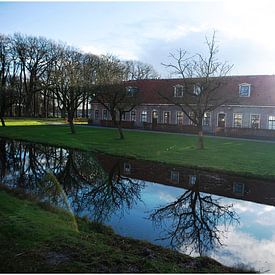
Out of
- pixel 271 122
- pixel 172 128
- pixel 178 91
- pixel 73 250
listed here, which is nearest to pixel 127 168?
pixel 73 250

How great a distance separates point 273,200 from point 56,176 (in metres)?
8.45

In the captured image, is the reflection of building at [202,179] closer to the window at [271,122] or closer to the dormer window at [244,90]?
the window at [271,122]

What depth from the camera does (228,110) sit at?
31859 mm

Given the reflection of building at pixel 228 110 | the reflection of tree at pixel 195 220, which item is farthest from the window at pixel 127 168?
the reflection of building at pixel 228 110

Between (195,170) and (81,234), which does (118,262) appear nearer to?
(81,234)

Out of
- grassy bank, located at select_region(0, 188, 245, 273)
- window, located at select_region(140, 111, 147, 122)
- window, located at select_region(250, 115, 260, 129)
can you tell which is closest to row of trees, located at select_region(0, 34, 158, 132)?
window, located at select_region(140, 111, 147, 122)

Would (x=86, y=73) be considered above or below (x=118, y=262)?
above

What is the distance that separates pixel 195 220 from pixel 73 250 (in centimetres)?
402

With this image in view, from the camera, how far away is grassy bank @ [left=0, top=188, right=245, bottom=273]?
518cm

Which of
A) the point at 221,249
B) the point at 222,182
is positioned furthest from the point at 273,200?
the point at 221,249

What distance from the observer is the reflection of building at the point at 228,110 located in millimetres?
29969

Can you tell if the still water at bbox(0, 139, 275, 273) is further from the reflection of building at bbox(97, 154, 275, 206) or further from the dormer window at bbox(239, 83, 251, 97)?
the dormer window at bbox(239, 83, 251, 97)

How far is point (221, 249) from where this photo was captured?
23.0ft

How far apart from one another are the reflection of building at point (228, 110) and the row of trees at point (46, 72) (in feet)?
16.9
